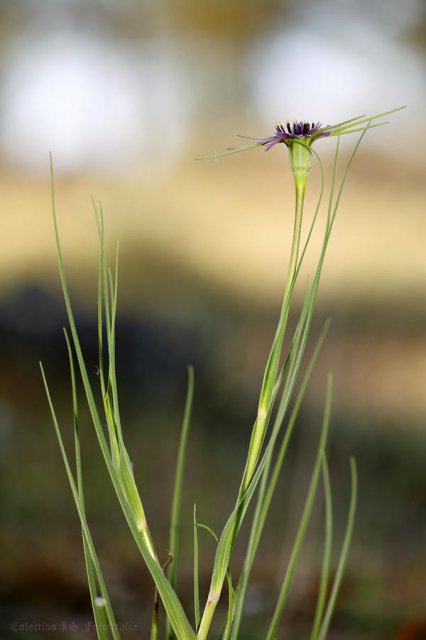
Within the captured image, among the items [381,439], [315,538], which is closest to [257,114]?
[381,439]

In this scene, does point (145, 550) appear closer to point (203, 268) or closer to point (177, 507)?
point (177, 507)

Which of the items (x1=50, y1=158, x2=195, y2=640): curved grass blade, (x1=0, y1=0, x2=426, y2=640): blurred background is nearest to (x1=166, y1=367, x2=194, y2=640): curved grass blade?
(x1=50, y1=158, x2=195, y2=640): curved grass blade

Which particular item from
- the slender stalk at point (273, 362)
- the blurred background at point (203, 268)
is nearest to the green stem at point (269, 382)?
the slender stalk at point (273, 362)

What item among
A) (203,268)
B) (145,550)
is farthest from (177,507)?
(203,268)

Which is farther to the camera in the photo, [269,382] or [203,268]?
[203,268]

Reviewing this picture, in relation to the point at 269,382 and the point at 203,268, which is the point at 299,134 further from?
the point at 203,268

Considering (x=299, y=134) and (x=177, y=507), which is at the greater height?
(x=299, y=134)

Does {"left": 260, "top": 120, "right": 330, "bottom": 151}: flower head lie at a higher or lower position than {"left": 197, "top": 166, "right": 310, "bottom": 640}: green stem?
higher

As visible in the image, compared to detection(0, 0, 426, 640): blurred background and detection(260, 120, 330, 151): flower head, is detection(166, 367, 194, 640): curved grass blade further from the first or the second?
detection(0, 0, 426, 640): blurred background

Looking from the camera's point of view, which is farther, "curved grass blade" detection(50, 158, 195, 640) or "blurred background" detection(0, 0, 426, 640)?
"blurred background" detection(0, 0, 426, 640)
